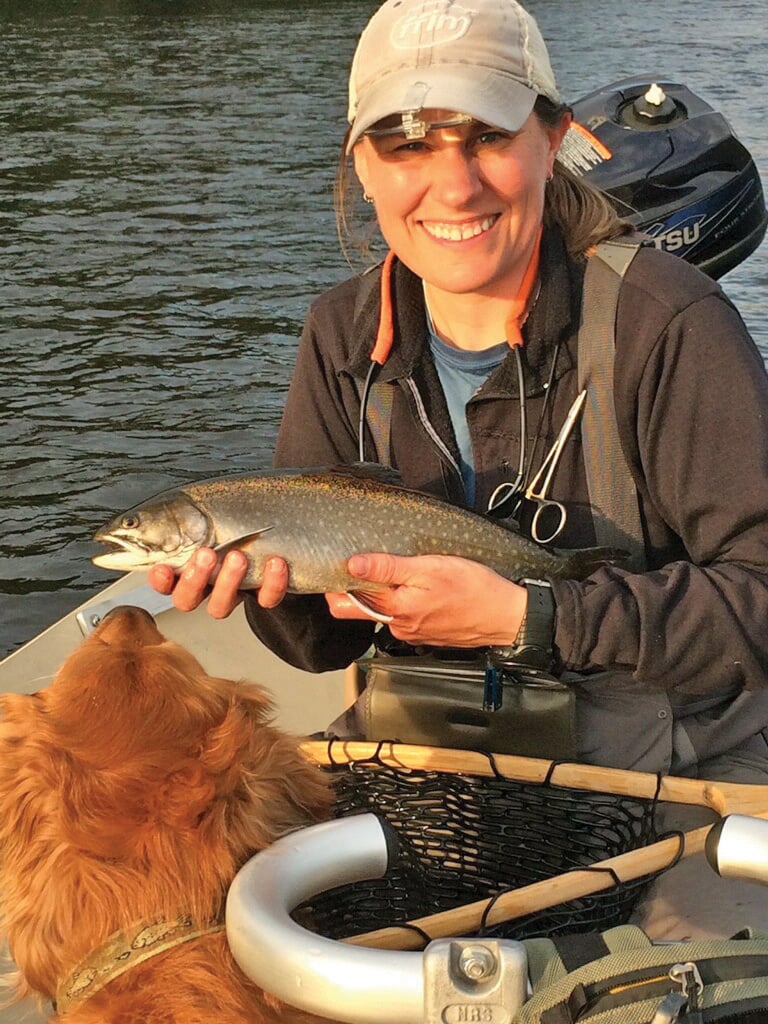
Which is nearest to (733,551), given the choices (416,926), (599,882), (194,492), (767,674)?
(767,674)

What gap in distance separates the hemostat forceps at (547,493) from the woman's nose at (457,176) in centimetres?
58

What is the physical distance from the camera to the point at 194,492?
3494 mm

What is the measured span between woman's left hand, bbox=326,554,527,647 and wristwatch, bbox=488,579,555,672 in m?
0.02

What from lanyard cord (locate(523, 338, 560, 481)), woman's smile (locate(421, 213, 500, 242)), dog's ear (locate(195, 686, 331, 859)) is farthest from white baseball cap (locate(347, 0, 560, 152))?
dog's ear (locate(195, 686, 331, 859))

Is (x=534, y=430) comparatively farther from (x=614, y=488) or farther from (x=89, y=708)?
(x=89, y=708)

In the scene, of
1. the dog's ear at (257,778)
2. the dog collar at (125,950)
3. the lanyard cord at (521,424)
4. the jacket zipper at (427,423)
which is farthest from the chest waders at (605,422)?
the dog collar at (125,950)

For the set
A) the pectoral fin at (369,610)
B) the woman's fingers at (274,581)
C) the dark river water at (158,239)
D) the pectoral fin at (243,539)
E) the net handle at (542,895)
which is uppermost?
the pectoral fin at (243,539)

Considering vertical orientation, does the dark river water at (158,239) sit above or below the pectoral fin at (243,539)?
below

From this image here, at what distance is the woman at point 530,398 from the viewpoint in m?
3.09

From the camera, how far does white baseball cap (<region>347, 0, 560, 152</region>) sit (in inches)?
123

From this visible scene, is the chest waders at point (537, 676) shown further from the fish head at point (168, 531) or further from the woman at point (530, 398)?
the fish head at point (168, 531)

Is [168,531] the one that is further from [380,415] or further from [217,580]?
[380,415]

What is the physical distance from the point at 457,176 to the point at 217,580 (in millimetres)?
1190

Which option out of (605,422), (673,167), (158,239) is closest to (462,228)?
(605,422)
